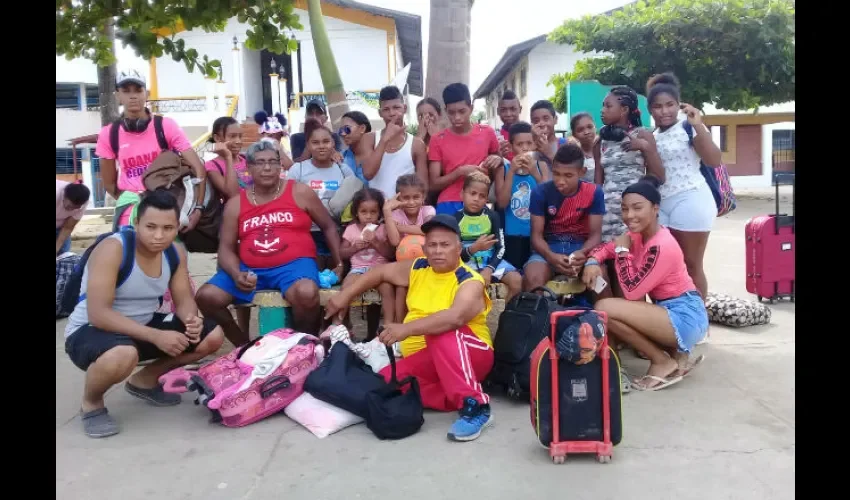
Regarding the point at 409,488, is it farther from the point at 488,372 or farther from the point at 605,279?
the point at 605,279

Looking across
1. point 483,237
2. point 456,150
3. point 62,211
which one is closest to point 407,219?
point 483,237

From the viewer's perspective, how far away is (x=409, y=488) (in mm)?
3066

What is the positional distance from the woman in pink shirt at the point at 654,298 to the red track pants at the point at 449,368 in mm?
840

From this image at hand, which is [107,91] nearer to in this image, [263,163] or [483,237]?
[263,163]

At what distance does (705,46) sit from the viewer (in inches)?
718

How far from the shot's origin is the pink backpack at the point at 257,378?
3875 millimetres

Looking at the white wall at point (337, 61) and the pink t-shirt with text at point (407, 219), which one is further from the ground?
the white wall at point (337, 61)

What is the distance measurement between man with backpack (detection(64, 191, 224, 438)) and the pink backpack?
208 millimetres

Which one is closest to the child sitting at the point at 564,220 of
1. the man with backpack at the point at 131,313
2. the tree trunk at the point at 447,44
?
the man with backpack at the point at 131,313

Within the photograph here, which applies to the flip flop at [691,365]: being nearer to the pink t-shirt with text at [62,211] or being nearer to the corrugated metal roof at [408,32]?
the pink t-shirt with text at [62,211]

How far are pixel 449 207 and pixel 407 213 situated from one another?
0.37 m
